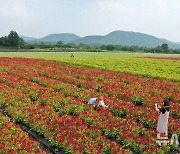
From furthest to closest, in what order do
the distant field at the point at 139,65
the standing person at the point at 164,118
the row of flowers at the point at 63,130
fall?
the distant field at the point at 139,65
the standing person at the point at 164,118
the row of flowers at the point at 63,130

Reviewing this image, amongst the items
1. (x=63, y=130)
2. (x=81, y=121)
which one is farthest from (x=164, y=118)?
(x=63, y=130)

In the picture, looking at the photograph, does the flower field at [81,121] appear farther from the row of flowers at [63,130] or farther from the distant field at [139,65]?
the distant field at [139,65]

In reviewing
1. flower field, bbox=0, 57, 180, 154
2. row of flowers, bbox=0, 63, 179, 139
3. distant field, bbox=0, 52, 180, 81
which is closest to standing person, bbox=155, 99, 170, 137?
flower field, bbox=0, 57, 180, 154

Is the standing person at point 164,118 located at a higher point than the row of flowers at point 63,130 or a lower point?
higher

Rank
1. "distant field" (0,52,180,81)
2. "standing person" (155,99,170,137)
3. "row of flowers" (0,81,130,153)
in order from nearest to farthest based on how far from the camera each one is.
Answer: "row of flowers" (0,81,130,153) < "standing person" (155,99,170,137) < "distant field" (0,52,180,81)

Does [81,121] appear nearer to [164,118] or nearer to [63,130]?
[63,130]

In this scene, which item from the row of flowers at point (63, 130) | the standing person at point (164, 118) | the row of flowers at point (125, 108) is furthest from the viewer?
the row of flowers at point (125, 108)

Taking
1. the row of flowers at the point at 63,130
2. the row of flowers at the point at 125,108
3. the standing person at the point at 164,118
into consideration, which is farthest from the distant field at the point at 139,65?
the row of flowers at the point at 63,130

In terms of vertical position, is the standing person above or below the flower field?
above

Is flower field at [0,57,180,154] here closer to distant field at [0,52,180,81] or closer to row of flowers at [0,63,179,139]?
row of flowers at [0,63,179,139]

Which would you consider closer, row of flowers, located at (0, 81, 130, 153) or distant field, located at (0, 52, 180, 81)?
row of flowers, located at (0, 81, 130, 153)

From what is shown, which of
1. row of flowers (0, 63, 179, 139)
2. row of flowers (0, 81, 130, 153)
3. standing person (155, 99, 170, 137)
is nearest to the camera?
row of flowers (0, 81, 130, 153)

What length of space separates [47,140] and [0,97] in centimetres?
474

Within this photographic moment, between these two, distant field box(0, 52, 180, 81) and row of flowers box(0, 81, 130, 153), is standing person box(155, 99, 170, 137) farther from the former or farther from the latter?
distant field box(0, 52, 180, 81)
